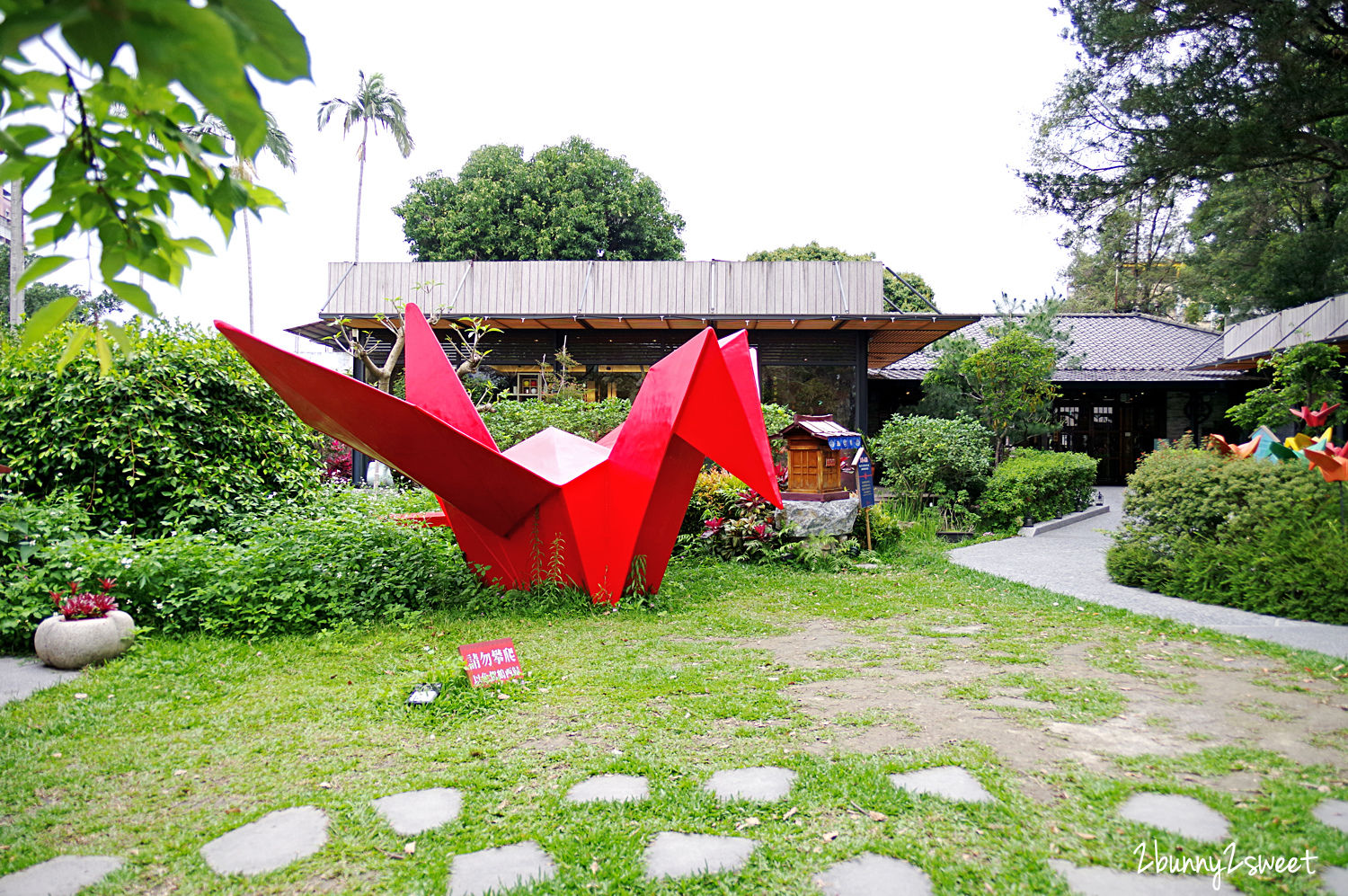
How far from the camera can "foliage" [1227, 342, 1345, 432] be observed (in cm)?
1193

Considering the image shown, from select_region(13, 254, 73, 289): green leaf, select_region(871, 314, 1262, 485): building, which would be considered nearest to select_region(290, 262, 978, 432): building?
select_region(871, 314, 1262, 485): building

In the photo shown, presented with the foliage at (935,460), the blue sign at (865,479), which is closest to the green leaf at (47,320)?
the blue sign at (865,479)

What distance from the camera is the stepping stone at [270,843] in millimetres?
2365

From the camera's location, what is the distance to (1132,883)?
2236 mm

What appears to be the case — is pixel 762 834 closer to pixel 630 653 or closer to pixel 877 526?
pixel 630 653

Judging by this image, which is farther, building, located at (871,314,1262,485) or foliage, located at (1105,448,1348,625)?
building, located at (871,314,1262,485)

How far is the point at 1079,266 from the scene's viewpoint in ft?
118

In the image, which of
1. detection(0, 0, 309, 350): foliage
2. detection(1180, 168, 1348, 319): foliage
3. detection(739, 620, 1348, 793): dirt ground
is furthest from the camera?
detection(1180, 168, 1348, 319): foliage

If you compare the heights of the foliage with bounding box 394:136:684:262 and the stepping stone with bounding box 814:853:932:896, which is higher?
the foliage with bounding box 394:136:684:262

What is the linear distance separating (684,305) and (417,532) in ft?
30.4

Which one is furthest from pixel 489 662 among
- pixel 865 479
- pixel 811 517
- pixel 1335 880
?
pixel 865 479

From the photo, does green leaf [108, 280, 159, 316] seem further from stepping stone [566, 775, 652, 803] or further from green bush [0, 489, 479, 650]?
green bush [0, 489, 479, 650]

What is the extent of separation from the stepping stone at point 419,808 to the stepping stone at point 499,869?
0.85 feet

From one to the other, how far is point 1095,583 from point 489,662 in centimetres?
622
